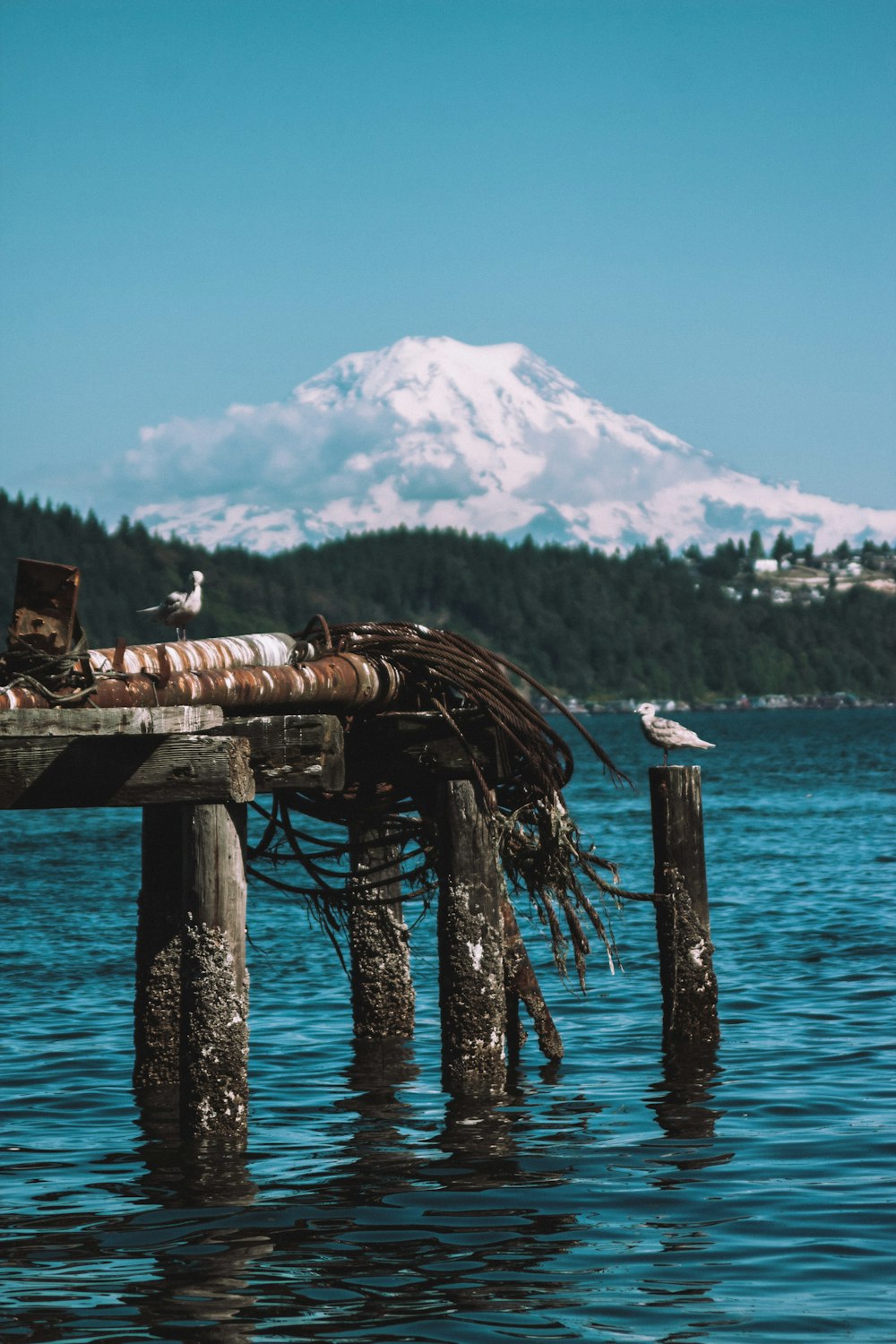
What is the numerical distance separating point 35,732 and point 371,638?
3493 mm

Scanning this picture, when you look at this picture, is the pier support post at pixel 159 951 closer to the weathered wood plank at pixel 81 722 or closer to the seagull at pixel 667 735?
the weathered wood plank at pixel 81 722

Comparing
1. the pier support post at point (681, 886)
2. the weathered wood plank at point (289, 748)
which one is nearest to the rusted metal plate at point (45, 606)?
the weathered wood plank at point (289, 748)

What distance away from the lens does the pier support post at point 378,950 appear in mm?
14867

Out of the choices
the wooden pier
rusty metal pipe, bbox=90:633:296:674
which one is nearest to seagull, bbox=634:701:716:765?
the wooden pier

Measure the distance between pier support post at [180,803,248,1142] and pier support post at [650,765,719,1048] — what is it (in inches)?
180

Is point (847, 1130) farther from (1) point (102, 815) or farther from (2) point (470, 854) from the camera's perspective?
(1) point (102, 815)

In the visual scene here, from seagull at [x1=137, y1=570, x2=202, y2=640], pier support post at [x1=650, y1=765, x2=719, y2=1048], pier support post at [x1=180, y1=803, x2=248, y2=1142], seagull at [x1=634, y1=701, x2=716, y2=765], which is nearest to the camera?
pier support post at [x1=180, y1=803, x2=248, y2=1142]

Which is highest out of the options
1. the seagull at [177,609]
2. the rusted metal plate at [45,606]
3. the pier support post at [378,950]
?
the seagull at [177,609]

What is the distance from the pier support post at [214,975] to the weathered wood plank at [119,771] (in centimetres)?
31

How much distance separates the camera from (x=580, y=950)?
13891 millimetres

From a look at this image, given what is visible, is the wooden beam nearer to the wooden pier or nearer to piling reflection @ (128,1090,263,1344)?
the wooden pier

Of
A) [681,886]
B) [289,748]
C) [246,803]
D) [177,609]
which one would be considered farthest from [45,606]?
[681,886]

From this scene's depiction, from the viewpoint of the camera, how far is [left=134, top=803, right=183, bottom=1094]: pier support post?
1304 cm

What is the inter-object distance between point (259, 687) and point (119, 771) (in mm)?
1414
